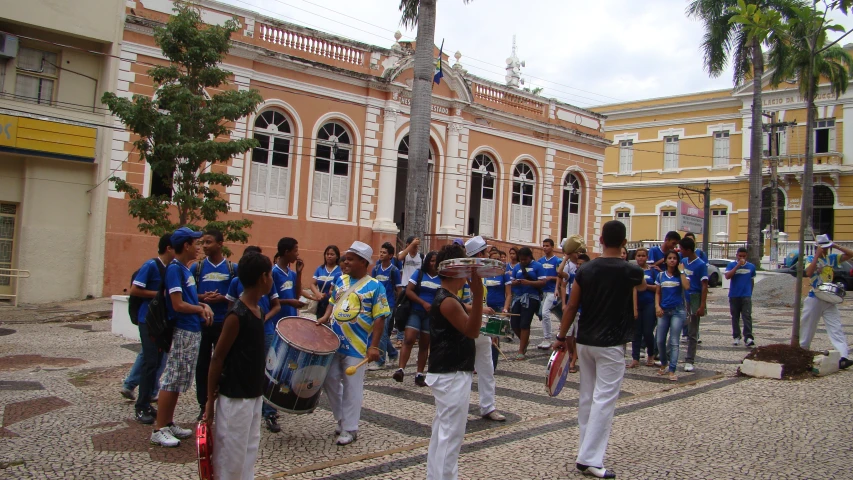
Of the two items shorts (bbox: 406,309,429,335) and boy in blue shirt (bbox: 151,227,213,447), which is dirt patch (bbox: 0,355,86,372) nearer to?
boy in blue shirt (bbox: 151,227,213,447)

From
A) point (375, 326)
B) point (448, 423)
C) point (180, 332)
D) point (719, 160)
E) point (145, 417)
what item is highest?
point (719, 160)

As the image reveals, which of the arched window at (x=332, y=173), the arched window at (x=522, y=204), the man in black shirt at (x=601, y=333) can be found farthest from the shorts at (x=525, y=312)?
the arched window at (x=522, y=204)

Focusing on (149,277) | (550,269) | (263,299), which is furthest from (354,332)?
(550,269)

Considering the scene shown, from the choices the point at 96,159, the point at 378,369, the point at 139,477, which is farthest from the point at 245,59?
the point at 139,477

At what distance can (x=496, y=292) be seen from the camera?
32.6 ft

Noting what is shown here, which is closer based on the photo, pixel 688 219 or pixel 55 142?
pixel 55 142

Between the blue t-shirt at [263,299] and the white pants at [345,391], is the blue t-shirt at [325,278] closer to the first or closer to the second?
the blue t-shirt at [263,299]

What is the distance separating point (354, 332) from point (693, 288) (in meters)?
5.62

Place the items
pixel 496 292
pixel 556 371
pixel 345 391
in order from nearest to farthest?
pixel 556 371, pixel 345 391, pixel 496 292

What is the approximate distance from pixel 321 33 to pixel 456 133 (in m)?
5.70

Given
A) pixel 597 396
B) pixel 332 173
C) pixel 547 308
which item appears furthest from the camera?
pixel 332 173

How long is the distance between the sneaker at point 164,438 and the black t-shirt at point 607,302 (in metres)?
3.26

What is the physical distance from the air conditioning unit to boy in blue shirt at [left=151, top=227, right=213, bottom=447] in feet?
46.4

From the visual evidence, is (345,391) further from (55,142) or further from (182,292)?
(55,142)
